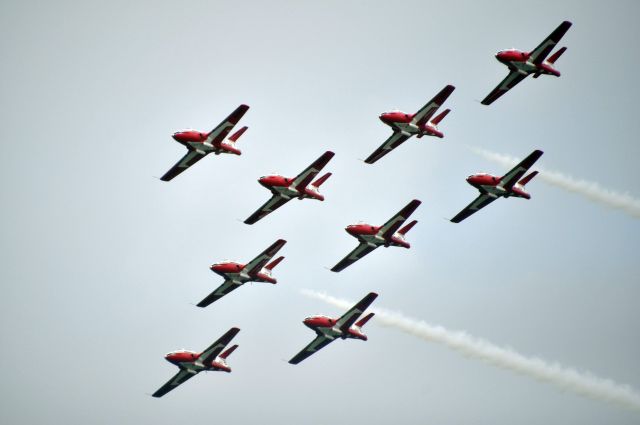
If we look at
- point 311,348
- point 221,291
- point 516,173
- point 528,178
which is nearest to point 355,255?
point 311,348

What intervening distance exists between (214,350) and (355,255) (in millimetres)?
18794

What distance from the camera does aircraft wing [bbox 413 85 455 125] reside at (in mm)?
118569

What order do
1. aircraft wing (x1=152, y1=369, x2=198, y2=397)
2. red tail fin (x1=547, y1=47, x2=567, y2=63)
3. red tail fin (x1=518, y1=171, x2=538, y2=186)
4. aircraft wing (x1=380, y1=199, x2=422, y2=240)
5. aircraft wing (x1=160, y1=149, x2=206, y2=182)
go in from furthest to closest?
aircraft wing (x1=152, y1=369, x2=198, y2=397)
aircraft wing (x1=380, y1=199, x2=422, y2=240)
red tail fin (x1=547, y1=47, x2=567, y2=63)
red tail fin (x1=518, y1=171, x2=538, y2=186)
aircraft wing (x1=160, y1=149, x2=206, y2=182)

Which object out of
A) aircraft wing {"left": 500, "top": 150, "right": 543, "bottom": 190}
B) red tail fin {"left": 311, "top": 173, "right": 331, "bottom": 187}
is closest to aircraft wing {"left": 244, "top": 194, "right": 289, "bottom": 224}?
red tail fin {"left": 311, "top": 173, "right": 331, "bottom": 187}

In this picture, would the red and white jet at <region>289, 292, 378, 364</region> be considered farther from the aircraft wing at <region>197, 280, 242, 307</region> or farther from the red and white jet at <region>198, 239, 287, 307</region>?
the aircraft wing at <region>197, 280, 242, 307</region>

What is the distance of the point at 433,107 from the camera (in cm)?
12000

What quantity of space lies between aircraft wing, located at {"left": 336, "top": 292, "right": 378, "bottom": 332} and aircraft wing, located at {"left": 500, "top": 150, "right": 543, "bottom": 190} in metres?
19.1

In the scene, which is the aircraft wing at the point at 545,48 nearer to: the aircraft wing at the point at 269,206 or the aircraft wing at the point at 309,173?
the aircraft wing at the point at 309,173

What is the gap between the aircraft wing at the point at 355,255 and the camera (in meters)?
124

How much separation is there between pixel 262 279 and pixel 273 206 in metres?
7.98

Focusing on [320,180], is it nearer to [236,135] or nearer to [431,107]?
[236,135]

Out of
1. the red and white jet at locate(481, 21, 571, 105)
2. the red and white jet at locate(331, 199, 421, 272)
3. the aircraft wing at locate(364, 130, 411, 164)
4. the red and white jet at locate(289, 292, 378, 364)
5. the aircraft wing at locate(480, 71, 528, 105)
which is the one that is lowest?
the red and white jet at locate(289, 292, 378, 364)

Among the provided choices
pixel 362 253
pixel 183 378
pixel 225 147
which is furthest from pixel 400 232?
pixel 183 378

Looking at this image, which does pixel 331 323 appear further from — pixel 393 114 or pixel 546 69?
pixel 546 69
